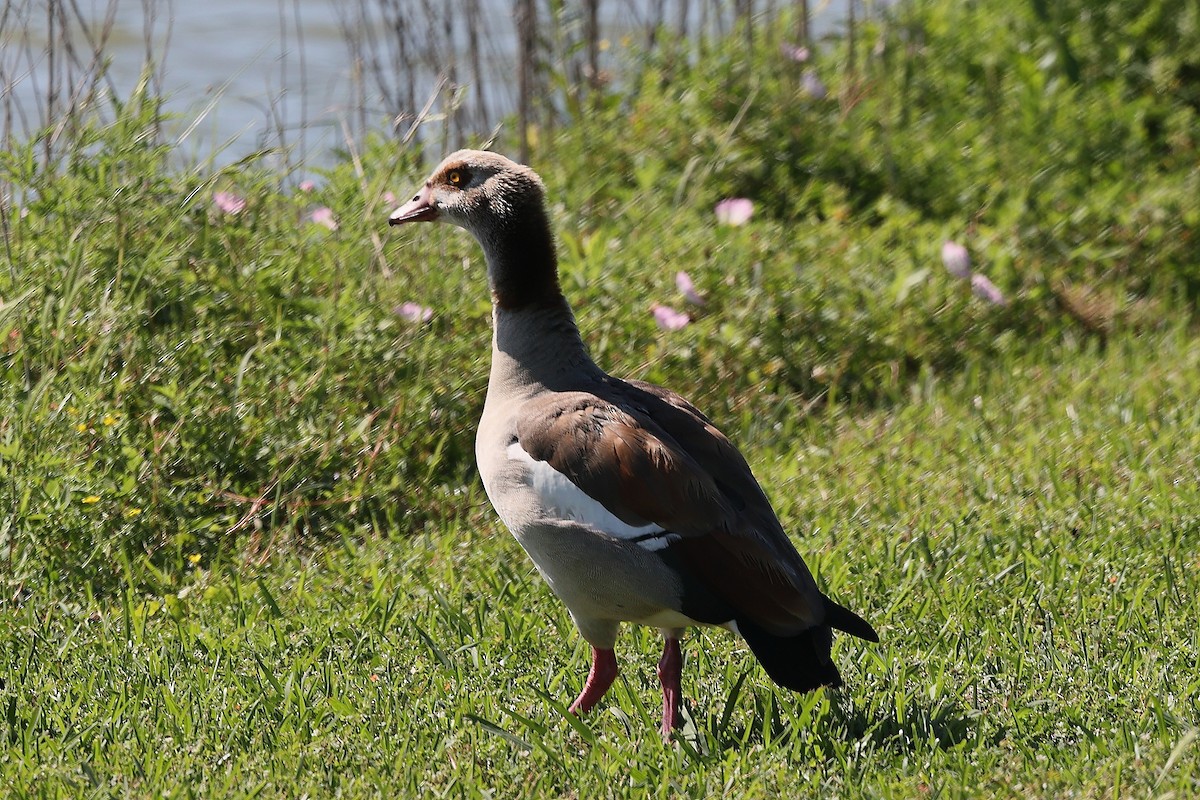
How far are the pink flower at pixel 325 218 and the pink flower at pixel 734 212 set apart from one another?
6.53 feet

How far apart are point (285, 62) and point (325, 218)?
108 inches

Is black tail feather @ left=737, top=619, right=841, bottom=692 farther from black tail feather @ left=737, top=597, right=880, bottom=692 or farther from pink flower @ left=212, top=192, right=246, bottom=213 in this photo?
pink flower @ left=212, top=192, right=246, bottom=213

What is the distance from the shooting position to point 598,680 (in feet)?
12.5

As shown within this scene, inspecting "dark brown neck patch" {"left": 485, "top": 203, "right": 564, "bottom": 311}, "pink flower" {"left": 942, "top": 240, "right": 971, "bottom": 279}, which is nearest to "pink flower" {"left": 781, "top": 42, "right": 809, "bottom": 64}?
"pink flower" {"left": 942, "top": 240, "right": 971, "bottom": 279}

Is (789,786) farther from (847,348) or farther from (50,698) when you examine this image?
(847,348)

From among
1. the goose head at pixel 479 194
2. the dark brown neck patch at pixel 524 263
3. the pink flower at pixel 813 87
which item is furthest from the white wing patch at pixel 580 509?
the pink flower at pixel 813 87

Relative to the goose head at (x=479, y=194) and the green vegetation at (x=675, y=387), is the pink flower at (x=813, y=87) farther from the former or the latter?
the goose head at (x=479, y=194)

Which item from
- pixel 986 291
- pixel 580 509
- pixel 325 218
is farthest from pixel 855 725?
pixel 986 291

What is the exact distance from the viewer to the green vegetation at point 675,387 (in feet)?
11.7

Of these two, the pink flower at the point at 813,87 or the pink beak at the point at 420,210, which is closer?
the pink beak at the point at 420,210

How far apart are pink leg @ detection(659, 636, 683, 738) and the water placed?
98.4 inches

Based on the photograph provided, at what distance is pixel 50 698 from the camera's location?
3865 millimetres

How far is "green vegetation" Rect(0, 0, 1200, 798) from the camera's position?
3578 millimetres

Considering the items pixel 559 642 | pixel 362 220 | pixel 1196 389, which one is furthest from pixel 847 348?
pixel 559 642
